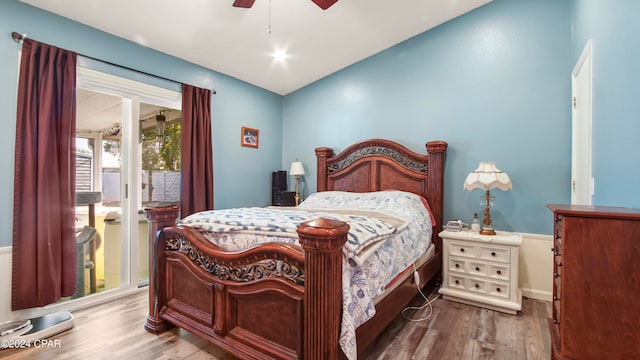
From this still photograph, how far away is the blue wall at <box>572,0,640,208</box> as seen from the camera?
1292 mm

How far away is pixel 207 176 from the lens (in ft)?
11.2

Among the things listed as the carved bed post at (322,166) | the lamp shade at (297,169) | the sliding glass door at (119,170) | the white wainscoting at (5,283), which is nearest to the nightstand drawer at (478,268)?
the carved bed post at (322,166)

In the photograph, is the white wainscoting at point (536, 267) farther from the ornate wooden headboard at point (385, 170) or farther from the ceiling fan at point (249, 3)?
the ceiling fan at point (249, 3)

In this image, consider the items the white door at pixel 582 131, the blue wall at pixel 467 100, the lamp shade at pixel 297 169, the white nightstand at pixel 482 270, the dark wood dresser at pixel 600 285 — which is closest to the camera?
the dark wood dresser at pixel 600 285

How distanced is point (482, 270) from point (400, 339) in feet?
3.63

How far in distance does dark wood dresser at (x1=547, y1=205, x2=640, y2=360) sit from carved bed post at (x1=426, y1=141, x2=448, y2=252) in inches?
78.0

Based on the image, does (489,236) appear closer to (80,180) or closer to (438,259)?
(438,259)

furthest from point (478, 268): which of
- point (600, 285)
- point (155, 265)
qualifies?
point (155, 265)

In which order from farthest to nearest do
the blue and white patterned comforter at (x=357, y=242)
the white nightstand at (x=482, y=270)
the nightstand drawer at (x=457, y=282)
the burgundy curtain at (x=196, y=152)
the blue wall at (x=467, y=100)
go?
the burgundy curtain at (x=196, y=152) → the nightstand drawer at (x=457, y=282) → the white nightstand at (x=482, y=270) → the blue wall at (x=467, y=100) → the blue and white patterned comforter at (x=357, y=242)

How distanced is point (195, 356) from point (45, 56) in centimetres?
266

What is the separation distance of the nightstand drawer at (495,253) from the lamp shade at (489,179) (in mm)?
551

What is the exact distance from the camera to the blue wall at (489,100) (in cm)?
268

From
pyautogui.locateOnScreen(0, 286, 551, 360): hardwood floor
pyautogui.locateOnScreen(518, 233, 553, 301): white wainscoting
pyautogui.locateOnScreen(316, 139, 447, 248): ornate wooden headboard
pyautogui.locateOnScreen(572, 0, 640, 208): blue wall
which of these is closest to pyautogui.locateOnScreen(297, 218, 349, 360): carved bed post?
pyautogui.locateOnScreen(0, 286, 551, 360): hardwood floor

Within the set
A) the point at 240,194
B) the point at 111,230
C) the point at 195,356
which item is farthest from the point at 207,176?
the point at 195,356
